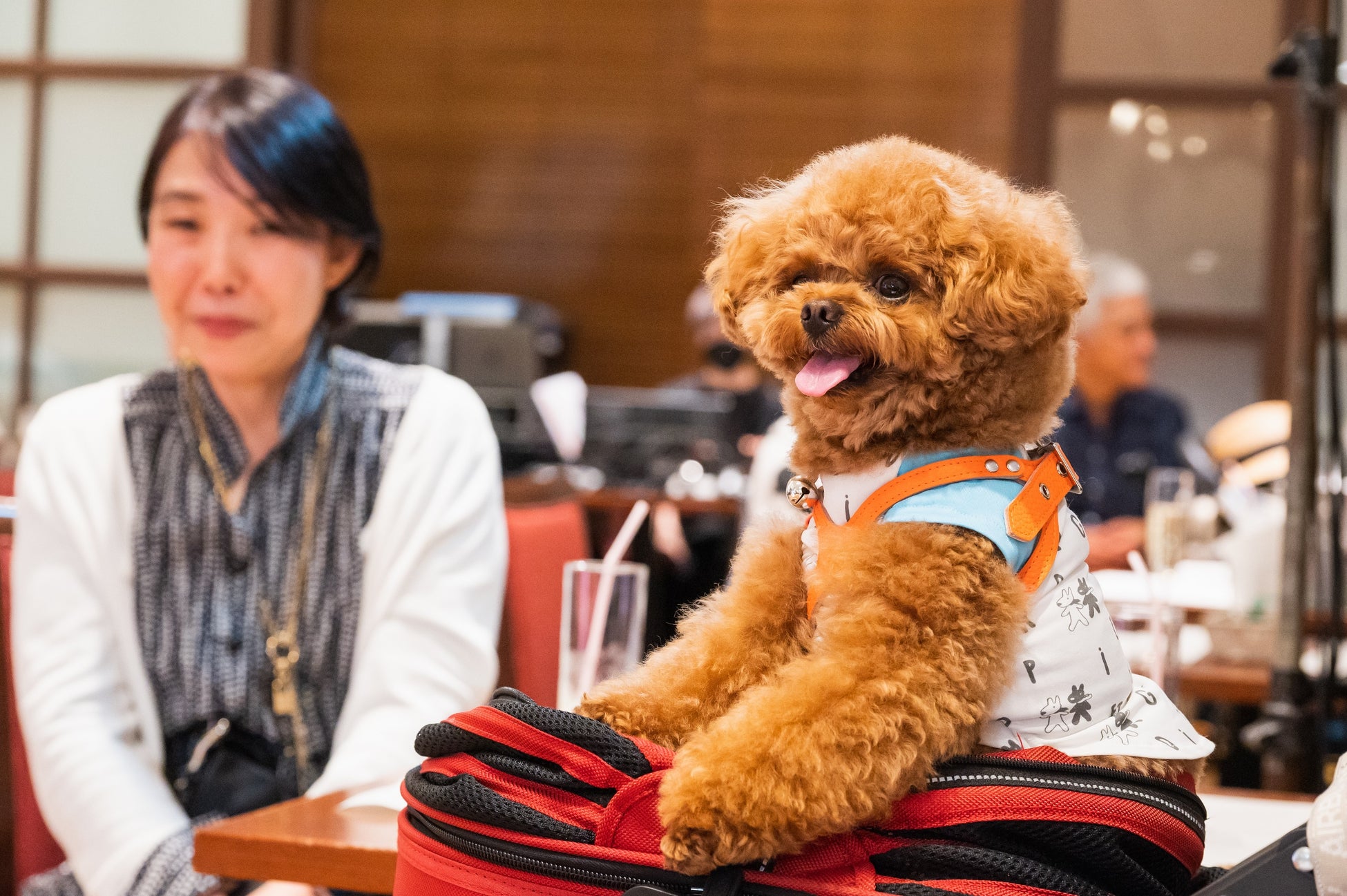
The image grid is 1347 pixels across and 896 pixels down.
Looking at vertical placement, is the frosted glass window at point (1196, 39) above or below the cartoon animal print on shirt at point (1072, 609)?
above

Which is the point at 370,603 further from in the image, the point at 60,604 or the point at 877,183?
the point at 877,183

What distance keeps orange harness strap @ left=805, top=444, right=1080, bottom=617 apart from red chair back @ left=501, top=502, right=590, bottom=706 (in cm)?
80

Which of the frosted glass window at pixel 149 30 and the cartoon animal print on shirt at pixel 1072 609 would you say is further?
the frosted glass window at pixel 149 30

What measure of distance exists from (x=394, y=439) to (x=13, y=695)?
1.52ft

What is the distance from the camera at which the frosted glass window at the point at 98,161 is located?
4.27m

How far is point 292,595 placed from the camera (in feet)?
4.57

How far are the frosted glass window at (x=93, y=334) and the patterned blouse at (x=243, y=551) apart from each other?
3.19 meters

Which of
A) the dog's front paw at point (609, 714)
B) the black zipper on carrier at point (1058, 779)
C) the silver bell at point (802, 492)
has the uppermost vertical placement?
the silver bell at point (802, 492)

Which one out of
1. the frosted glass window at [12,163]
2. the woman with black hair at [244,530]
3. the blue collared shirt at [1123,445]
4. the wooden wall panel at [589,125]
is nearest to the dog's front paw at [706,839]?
the woman with black hair at [244,530]

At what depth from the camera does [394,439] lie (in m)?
1.45

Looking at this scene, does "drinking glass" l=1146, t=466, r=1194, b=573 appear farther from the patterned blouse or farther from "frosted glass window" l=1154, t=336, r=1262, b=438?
"frosted glass window" l=1154, t=336, r=1262, b=438

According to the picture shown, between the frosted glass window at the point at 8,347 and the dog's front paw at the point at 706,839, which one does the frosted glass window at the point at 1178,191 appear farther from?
the dog's front paw at the point at 706,839

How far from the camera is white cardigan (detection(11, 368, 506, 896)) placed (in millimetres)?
1249

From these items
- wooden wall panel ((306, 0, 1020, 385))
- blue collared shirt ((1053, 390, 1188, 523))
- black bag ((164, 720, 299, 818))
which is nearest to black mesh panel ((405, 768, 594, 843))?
black bag ((164, 720, 299, 818))
